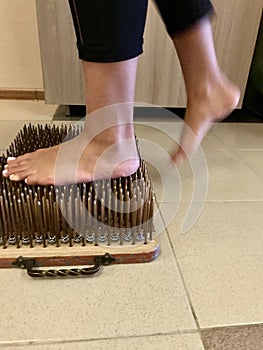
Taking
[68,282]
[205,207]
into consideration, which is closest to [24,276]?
[68,282]

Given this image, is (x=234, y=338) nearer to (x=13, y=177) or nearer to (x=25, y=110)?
(x=13, y=177)

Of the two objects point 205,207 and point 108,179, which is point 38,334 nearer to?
point 108,179

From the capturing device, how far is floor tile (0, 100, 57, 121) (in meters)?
1.14

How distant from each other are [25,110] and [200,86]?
2.62 feet

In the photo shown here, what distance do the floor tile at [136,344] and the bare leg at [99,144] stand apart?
234mm

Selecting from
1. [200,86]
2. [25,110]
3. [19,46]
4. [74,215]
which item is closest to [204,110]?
[200,86]

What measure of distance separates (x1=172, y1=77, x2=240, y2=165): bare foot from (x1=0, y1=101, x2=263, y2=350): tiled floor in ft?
0.35

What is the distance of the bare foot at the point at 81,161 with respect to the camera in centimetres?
52

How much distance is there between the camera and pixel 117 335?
365 millimetres

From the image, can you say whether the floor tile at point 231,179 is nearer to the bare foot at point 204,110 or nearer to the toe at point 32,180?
the bare foot at point 204,110

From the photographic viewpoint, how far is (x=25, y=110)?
122cm

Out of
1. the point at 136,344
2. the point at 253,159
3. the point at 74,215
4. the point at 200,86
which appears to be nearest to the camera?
the point at 136,344

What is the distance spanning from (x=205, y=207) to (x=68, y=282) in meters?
0.30

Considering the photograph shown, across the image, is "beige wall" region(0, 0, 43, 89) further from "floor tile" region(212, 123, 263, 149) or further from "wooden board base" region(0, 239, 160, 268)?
"wooden board base" region(0, 239, 160, 268)
